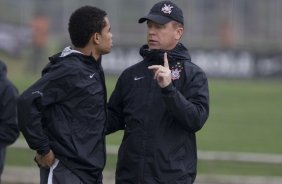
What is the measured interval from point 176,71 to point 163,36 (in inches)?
8.8

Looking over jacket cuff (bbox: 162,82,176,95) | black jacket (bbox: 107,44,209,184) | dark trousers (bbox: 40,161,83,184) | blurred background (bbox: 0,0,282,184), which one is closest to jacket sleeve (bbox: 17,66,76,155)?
dark trousers (bbox: 40,161,83,184)

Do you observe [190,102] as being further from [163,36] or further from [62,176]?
[62,176]

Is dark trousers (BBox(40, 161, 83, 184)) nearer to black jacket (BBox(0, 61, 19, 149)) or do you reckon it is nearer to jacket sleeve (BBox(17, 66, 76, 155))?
jacket sleeve (BBox(17, 66, 76, 155))

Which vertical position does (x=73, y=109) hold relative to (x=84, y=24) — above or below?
below

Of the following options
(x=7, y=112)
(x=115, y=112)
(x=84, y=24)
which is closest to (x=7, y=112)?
(x=7, y=112)

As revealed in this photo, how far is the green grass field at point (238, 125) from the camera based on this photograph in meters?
11.2

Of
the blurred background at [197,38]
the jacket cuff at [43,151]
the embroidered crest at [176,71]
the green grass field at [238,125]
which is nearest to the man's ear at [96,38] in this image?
the embroidered crest at [176,71]

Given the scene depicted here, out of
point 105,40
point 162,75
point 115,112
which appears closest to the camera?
point 162,75

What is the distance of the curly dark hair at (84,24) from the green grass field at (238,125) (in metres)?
5.81

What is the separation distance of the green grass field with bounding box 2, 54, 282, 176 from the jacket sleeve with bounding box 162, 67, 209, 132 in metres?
5.71

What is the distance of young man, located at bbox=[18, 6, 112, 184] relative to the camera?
4977mm

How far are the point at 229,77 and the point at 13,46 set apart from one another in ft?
22.0

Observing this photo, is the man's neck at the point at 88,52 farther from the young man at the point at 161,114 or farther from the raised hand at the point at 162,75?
the raised hand at the point at 162,75

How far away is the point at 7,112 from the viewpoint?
21.3ft
